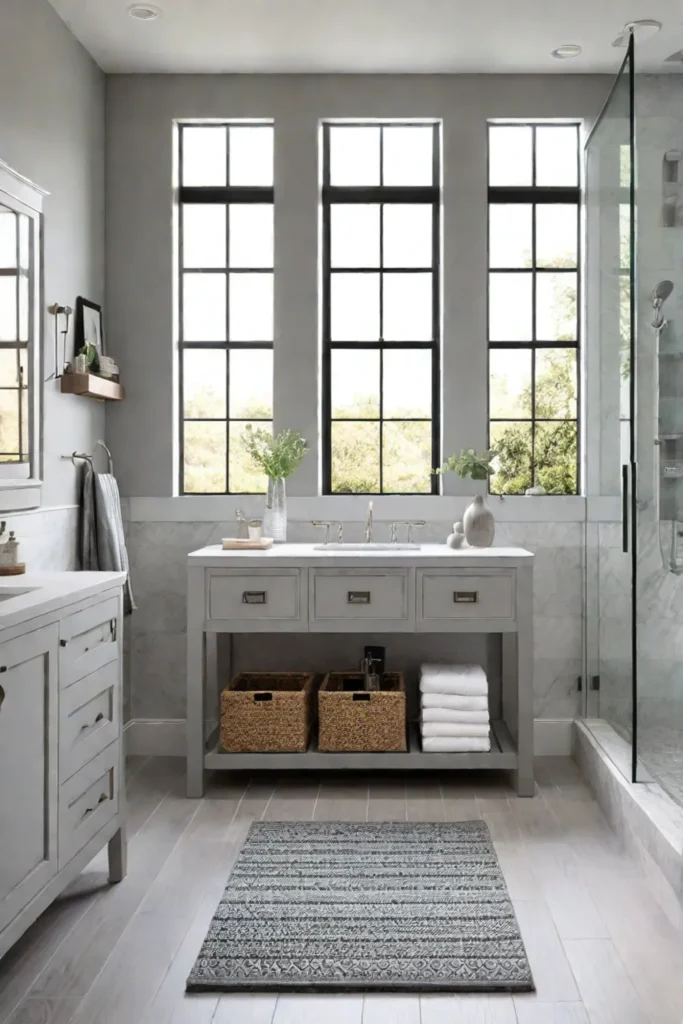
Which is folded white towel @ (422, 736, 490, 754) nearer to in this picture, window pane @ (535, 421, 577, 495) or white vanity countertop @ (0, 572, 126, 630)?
window pane @ (535, 421, 577, 495)

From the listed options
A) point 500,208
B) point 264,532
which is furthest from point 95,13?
point 264,532

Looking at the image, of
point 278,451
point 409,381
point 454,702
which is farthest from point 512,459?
point 454,702

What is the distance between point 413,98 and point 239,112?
77 cm

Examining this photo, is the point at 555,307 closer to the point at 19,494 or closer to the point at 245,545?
the point at 245,545

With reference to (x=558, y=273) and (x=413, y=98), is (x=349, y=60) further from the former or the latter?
(x=558, y=273)

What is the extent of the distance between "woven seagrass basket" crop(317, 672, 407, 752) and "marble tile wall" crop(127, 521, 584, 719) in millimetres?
500

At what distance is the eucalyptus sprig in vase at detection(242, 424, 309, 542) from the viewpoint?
3.95 m

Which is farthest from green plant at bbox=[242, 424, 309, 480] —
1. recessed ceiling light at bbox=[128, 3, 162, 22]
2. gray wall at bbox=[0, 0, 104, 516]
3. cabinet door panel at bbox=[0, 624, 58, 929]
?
cabinet door panel at bbox=[0, 624, 58, 929]

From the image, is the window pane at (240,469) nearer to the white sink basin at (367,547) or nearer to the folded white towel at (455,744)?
the white sink basin at (367,547)

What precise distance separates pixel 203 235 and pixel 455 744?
2.48m

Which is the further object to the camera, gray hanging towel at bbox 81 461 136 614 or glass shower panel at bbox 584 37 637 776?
gray hanging towel at bbox 81 461 136 614

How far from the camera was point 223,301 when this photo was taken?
422cm

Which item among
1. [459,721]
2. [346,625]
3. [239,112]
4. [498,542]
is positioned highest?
[239,112]

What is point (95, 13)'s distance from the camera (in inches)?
139
